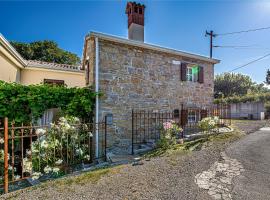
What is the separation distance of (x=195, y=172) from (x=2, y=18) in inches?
434

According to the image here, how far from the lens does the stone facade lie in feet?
25.5

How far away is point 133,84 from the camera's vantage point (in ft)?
27.8

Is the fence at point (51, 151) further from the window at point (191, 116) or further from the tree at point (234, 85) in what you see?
the tree at point (234, 85)

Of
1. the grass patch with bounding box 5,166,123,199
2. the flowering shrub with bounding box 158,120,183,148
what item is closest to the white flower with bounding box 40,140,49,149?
the grass patch with bounding box 5,166,123,199

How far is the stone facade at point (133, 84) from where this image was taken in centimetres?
777

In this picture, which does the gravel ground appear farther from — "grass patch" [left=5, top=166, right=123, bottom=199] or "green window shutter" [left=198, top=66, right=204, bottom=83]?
"green window shutter" [left=198, top=66, right=204, bottom=83]

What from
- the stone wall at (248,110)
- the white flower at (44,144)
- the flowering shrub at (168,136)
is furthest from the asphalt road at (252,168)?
the stone wall at (248,110)

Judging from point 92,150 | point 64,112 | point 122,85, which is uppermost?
point 122,85

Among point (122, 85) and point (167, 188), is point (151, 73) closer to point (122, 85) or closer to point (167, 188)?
point (122, 85)

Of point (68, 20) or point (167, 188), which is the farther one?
point (68, 20)

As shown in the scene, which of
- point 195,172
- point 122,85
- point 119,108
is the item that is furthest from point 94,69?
point 195,172

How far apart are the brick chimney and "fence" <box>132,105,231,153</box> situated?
13.6 ft

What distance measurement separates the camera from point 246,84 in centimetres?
3781

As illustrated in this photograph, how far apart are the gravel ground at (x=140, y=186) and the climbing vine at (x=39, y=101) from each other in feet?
10.8
